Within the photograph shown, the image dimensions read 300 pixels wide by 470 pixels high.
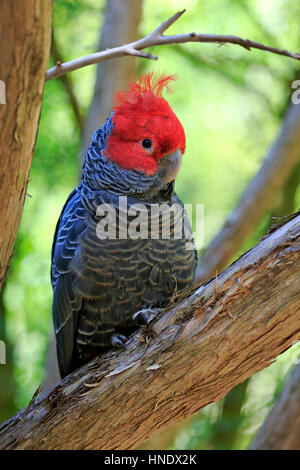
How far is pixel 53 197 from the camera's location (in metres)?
4.04

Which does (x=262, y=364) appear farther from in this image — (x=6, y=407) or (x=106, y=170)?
(x=6, y=407)

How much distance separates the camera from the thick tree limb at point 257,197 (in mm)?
3359

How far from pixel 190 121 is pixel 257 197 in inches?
45.9

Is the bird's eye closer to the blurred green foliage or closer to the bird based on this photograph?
the bird

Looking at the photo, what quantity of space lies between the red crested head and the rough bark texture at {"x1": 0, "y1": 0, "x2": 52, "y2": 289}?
75cm

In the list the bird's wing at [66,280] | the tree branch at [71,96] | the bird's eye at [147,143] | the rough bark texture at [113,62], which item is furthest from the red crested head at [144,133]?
the tree branch at [71,96]

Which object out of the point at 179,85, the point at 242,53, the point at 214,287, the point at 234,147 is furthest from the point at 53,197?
the point at 214,287

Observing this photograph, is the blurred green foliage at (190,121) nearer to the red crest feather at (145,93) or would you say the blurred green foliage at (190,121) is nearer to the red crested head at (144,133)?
the red crest feather at (145,93)

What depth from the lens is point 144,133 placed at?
6.74ft

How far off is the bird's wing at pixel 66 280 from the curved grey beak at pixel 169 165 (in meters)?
0.41

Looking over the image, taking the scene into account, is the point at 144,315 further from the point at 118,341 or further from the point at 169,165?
the point at 169,165

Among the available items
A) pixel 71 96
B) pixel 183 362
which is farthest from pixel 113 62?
pixel 183 362

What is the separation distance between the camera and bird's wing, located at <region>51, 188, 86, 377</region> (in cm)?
213

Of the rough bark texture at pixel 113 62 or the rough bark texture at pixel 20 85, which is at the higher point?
the rough bark texture at pixel 113 62
